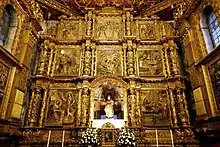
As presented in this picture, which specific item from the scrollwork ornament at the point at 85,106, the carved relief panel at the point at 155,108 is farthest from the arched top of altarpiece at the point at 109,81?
the carved relief panel at the point at 155,108

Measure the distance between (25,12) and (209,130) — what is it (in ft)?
34.2

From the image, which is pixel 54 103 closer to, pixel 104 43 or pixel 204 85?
pixel 104 43

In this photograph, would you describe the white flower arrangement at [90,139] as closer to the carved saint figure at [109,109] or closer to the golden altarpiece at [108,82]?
the golden altarpiece at [108,82]

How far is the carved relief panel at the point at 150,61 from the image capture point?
11273mm

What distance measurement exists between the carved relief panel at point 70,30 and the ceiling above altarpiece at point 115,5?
0.80 meters

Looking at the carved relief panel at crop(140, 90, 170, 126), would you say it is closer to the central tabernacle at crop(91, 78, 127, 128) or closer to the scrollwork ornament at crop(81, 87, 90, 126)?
the central tabernacle at crop(91, 78, 127, 128)

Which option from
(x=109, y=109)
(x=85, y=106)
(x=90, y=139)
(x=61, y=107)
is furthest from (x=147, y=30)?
(x=90, y=139)

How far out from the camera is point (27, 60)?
10.4 meters

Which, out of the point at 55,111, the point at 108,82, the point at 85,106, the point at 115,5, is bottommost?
the point at 55,111

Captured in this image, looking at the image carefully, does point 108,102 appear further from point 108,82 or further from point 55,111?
point 55,111

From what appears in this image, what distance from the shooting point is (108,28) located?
41.7 feet

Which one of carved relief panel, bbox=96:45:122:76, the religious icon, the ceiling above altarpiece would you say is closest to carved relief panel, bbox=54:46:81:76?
carved relief panel, bbox=96:45:122:76

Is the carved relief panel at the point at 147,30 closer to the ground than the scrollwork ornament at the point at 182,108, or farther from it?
farther from it

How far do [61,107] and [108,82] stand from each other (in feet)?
9.08
